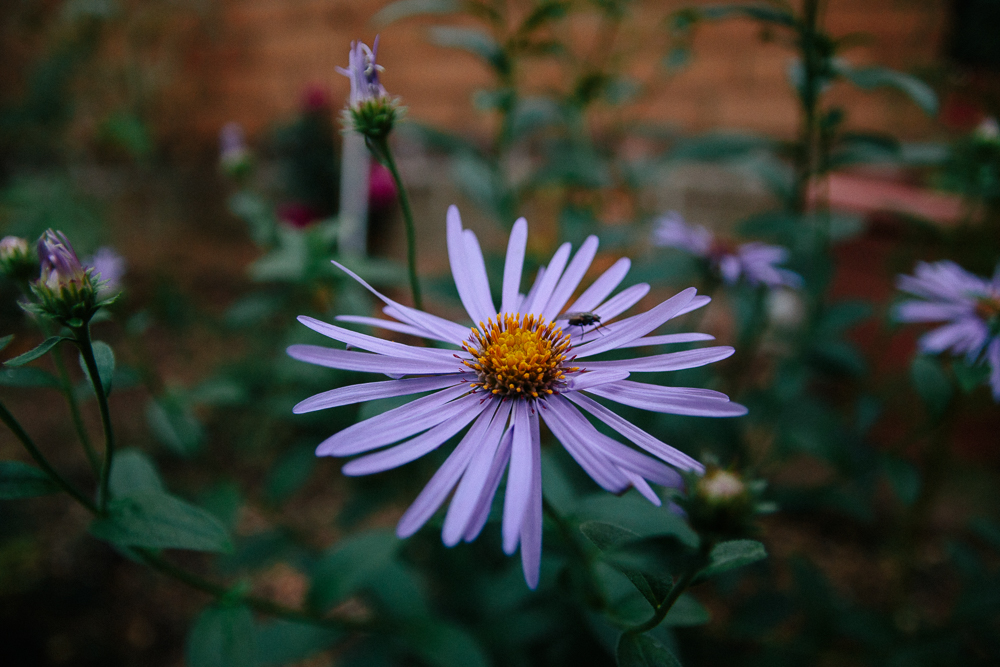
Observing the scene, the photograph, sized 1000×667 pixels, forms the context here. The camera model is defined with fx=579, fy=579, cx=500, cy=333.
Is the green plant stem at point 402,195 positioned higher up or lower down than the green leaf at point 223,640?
higher up

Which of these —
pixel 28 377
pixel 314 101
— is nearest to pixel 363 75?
pixel 28 377

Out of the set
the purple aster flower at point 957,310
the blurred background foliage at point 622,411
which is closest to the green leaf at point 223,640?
the blurred background foliage at point 622,411

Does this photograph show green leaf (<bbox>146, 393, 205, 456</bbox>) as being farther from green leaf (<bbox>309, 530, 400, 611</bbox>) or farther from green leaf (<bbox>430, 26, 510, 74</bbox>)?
green leaf (<bbox>430, 26, 510, 74</bbox>)

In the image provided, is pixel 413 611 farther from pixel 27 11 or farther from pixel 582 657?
pixel 27 11

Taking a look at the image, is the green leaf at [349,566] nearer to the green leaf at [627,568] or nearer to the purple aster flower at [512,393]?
the purple aster flower at [512,393]

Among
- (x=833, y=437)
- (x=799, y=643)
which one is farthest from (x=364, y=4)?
(x=799, y=643)

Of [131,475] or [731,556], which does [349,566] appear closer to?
[131,475]
